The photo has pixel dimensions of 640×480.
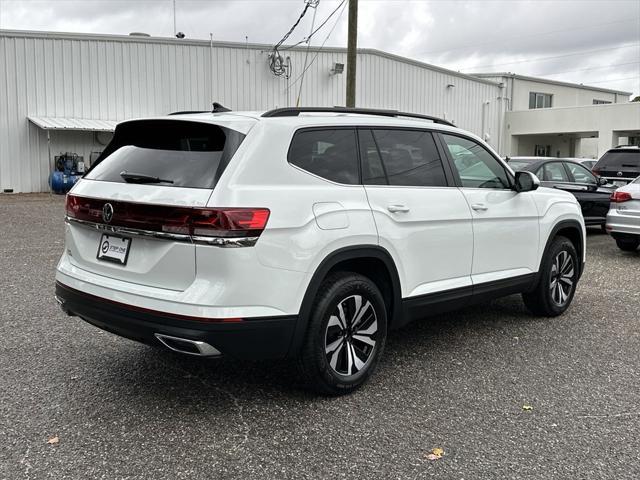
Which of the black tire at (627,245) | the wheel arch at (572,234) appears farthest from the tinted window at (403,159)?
the black tire at (627,245)

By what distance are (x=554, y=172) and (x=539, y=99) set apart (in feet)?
92.1

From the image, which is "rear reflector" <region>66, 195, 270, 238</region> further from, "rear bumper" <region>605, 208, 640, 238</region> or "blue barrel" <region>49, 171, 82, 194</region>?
"blue barrel" <region>49, 171, 82, 194</region>

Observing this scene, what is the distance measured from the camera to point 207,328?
335 centimetres

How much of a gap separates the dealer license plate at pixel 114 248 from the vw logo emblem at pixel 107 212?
0.11 m

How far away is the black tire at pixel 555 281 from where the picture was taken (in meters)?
5.82

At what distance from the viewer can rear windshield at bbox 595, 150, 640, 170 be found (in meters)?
13.6

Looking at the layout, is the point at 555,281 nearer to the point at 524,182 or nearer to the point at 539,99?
the point at 524,182

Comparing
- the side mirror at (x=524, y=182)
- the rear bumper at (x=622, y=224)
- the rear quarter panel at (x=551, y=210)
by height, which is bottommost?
the rear bumper at (x=622, y=224)

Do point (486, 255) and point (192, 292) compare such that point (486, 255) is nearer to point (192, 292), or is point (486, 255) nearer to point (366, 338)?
point (366, 338)

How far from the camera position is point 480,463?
3242mm

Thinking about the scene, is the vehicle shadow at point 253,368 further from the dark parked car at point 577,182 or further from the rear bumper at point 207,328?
the dark parked car at point 577,182

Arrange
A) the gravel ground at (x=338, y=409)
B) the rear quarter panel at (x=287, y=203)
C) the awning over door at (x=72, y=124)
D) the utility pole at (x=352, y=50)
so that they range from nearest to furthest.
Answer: the gravel ground at (x=338, y=409)
the rear quarter panel at (x=287, y=203)
the utility pole at (x=352, y=50)
the awning over door at (x=72, y=124)

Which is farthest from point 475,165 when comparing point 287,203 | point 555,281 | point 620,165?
point 620,165

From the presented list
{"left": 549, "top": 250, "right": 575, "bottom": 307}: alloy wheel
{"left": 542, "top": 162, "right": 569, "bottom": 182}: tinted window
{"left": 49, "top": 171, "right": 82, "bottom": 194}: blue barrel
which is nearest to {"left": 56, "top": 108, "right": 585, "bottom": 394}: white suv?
{"left": 549, "top": 250, "right": 575, "bottom": 307}: alloy wheel
